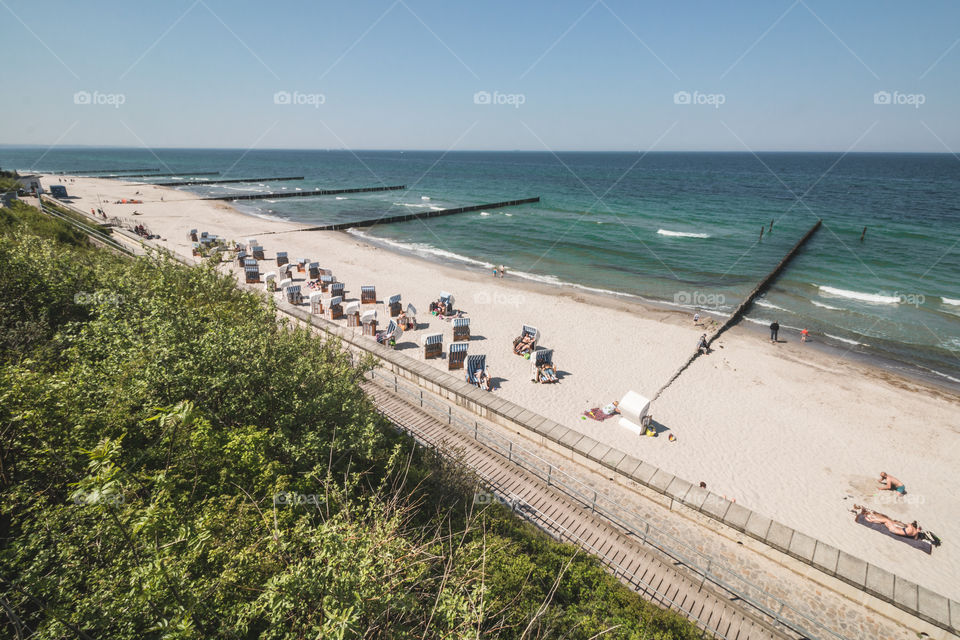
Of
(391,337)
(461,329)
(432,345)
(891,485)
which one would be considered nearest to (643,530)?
(891,485)

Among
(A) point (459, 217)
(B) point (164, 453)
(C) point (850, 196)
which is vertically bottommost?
(B) point (164, 453)

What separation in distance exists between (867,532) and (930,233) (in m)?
61.8

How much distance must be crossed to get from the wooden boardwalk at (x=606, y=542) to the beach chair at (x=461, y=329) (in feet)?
27.8

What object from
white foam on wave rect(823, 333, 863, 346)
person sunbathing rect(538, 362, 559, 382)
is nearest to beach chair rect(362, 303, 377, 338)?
person sunbathing rect(538, 362, 559, 382)

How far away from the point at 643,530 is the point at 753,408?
980cm

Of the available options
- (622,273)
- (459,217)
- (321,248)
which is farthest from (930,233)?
(321,248)

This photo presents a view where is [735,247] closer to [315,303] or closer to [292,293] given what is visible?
[315,303]

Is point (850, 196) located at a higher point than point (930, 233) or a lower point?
higher

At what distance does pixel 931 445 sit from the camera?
14.9 meters

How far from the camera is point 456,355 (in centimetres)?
1845

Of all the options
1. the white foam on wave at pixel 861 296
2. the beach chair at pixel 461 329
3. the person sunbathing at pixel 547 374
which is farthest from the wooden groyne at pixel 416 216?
the white foam on wave at pixel 861 296

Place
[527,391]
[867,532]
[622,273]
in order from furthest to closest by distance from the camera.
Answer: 1. [622,273]
2. [527,391]
3. [867,532]

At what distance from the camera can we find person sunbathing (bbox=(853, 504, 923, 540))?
35.0ft

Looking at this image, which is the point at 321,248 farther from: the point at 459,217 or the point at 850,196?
the point at 850,196
